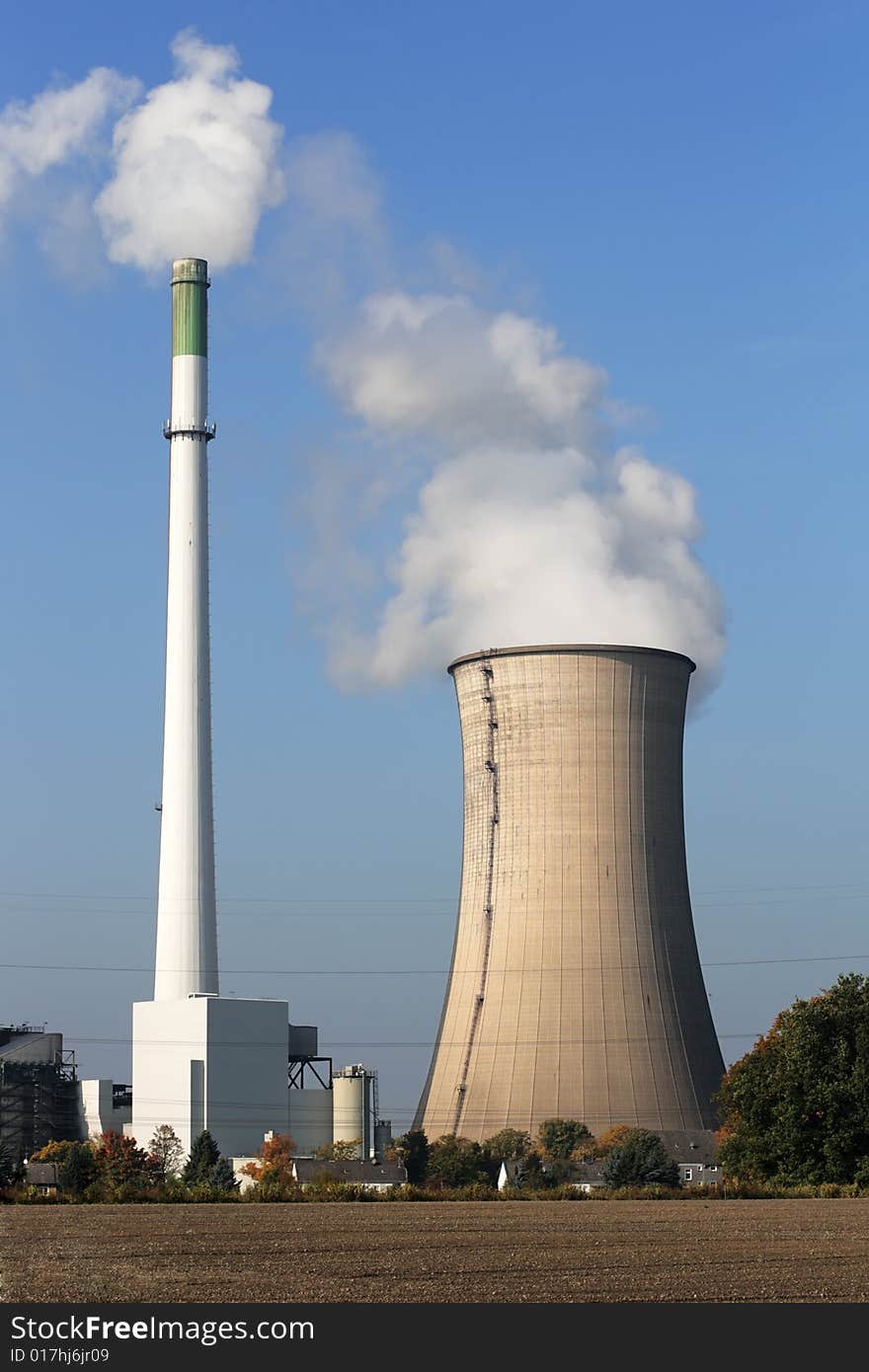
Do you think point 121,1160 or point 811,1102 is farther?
point 121,1160

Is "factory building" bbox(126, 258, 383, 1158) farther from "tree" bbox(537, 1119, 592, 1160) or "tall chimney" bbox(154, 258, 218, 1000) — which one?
"tree" bbox(537, 1119, 592, 1160)

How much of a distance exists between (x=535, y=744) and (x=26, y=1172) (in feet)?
41.4

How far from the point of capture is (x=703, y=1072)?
1384 inches

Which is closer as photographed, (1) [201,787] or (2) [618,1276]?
(2) [618,1276]

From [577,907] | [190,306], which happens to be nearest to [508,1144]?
[577,907]

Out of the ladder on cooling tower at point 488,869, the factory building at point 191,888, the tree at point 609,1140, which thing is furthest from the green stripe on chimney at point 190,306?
the tree at point 609,1140

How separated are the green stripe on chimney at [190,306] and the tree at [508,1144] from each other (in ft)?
57.0

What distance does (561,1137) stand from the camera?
34906 millimetres

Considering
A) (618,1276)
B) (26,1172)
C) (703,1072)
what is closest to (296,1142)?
(26,1172)

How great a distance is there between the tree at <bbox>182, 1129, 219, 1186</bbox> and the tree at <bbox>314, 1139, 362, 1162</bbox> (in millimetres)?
3400

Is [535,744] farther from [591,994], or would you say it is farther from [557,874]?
[591,994]

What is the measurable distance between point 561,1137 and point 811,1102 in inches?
416

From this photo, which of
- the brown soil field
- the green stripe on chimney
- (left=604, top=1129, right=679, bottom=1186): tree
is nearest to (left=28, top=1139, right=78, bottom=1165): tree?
(left=604, top=1129, right=679, bottom=1186): tree

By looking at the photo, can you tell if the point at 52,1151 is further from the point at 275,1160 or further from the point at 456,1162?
the point at 456,1162
